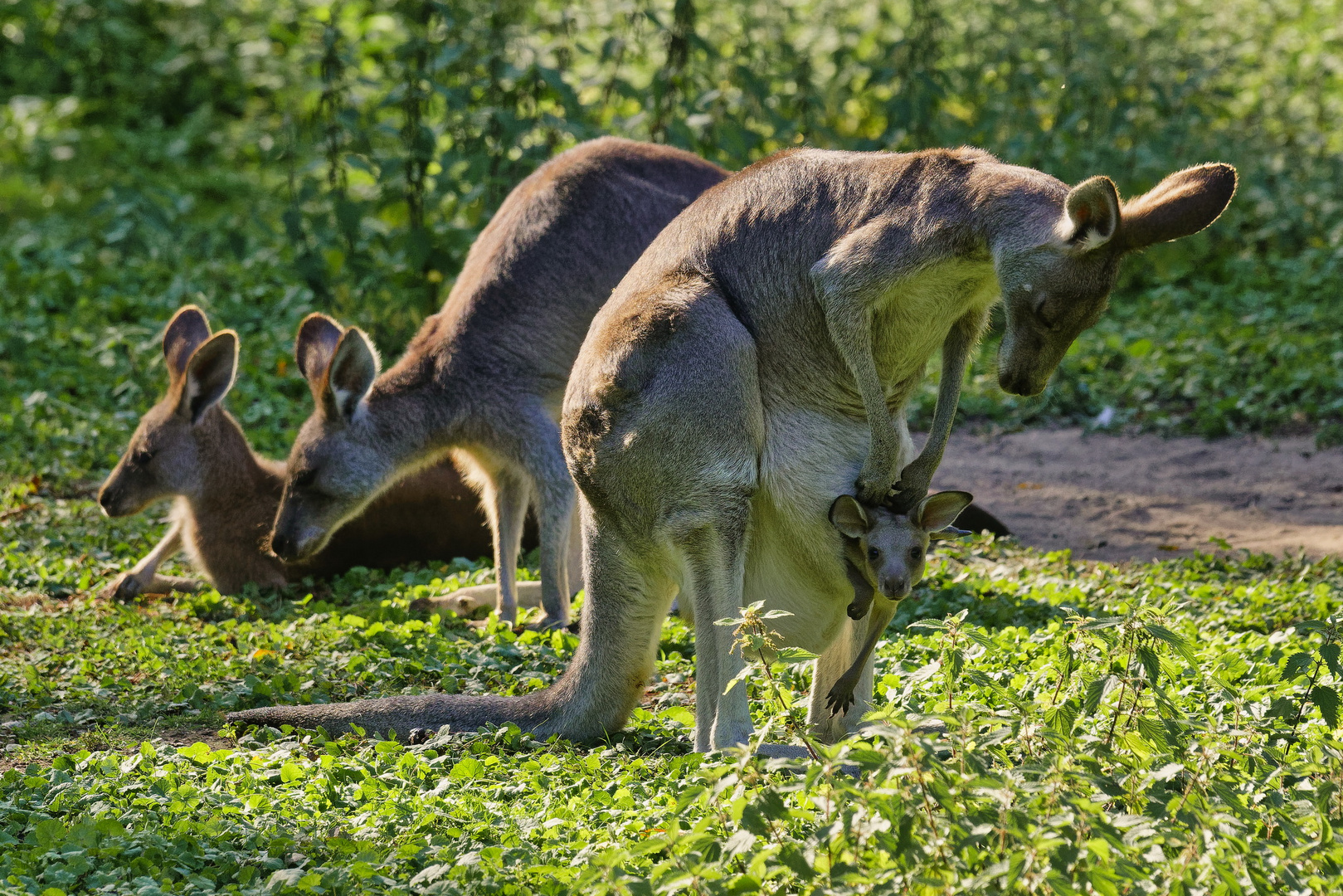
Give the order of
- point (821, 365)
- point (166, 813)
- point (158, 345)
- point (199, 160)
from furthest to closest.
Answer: point (199, 160) < point (158, 345) < point (821, 365) < point (166, 813)

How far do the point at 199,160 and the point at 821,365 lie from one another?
11.0 meters

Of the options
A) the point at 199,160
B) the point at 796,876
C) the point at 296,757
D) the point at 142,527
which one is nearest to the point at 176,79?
the point at 199,160

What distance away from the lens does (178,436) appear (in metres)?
6.64

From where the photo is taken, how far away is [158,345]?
8.76 meters

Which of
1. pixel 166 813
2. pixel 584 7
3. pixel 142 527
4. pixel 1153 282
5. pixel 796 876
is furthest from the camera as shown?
pixel 1153 282

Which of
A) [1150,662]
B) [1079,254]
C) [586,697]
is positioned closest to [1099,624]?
[1150,662]

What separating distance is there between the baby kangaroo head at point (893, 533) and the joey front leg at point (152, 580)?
3.62 metres

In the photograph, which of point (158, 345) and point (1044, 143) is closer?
point (158, 345)

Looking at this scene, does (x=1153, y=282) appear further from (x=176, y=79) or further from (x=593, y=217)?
(x=176, y=79)

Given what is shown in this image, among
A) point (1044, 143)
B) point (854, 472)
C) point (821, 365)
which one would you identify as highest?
point (1044, 143)

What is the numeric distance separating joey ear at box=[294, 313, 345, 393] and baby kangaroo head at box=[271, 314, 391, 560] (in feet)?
0.19

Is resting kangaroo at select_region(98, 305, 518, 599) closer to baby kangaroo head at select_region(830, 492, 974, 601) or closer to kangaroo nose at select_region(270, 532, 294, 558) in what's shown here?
kangaroo nose at select_region(270, 532, 294, 558)

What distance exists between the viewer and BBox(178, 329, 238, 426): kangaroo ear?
6.58m

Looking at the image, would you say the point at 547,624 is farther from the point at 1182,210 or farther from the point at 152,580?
the point at 1182,210
